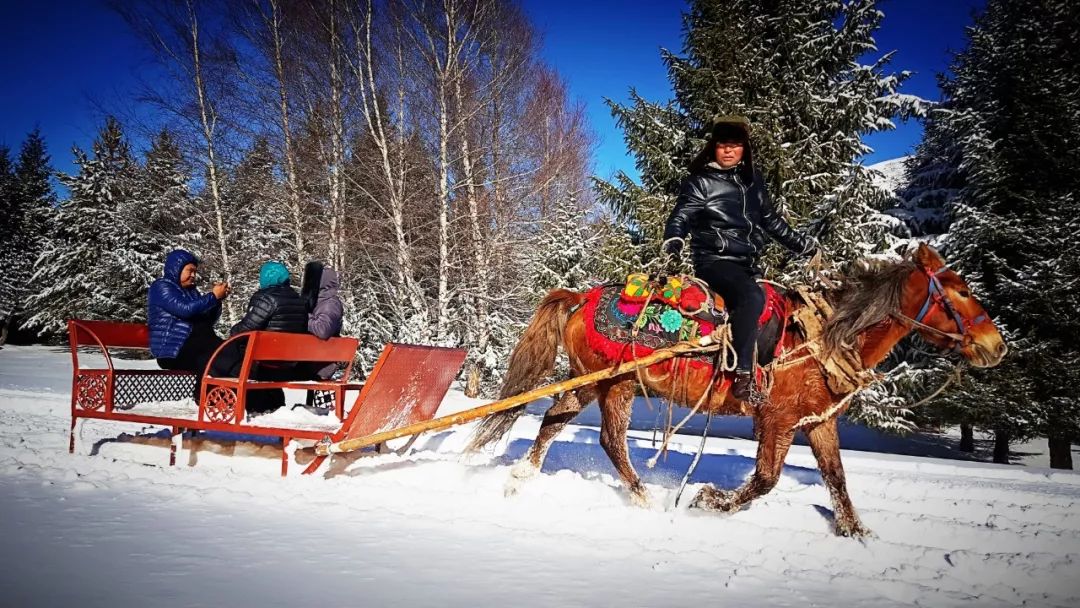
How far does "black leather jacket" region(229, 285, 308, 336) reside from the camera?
532 centimetres

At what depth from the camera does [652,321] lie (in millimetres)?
4293

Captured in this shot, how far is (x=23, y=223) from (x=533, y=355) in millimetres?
39960

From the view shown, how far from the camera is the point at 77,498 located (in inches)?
146

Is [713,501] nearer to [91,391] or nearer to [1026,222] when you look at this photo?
[91,391]

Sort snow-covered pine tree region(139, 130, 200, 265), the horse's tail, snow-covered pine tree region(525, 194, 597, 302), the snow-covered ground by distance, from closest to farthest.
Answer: the snow-covered ground < the horse's tail < snow-covered pine tree region(525, 194, 597, 302) < snow-covered pine tree region(139, 130, 200, 265)

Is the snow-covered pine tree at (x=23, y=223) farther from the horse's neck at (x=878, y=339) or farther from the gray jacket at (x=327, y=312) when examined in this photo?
the horse's neck at (x=878, y=339)

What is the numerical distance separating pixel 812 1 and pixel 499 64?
7047 mm

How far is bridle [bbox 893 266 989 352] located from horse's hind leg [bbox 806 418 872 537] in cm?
81

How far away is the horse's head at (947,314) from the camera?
3.44m

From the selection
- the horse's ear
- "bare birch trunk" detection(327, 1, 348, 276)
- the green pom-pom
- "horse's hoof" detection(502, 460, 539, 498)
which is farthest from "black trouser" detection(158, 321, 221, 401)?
"bare birch trunk" detection(327, 1, 348, 276)

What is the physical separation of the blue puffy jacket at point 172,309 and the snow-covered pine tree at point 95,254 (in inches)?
806

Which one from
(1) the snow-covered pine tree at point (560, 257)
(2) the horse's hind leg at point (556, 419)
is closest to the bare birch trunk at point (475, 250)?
(1) the snow-covered pine tree at point (560, 257)

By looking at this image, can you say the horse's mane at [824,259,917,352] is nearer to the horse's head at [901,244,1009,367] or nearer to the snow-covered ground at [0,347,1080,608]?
the horse's head at [901,244,1009,367]

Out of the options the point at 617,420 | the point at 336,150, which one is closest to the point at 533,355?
the point at 617,420
